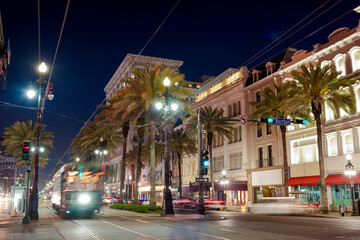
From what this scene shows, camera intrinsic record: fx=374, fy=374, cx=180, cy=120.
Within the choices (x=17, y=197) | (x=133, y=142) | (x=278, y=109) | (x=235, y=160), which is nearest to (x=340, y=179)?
(x=278, y=109)

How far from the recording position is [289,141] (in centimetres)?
4803

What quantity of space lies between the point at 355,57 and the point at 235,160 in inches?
1000

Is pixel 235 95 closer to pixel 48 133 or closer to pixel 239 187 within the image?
pixel 239 187

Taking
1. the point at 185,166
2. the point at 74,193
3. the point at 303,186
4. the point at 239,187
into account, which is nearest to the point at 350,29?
the point at 303,186

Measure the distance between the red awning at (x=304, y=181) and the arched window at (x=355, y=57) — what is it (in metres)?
12.8

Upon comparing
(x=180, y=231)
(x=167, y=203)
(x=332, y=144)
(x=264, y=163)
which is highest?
(x=332, y=144)

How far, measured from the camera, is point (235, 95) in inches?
2322

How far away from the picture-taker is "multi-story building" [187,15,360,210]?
40.2 metres

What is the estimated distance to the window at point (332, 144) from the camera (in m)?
41.9

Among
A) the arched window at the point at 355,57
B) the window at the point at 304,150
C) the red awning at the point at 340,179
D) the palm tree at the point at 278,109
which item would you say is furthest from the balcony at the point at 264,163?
the arched window at the point at 355,57

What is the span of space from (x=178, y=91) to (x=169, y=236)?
24.9 m

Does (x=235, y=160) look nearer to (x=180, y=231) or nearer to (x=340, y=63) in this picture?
(x=340, y=63)

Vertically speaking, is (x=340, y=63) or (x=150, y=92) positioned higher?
(x=340, y=63)

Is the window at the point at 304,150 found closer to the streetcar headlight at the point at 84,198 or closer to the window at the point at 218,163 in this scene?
the window at the point at 218,163
